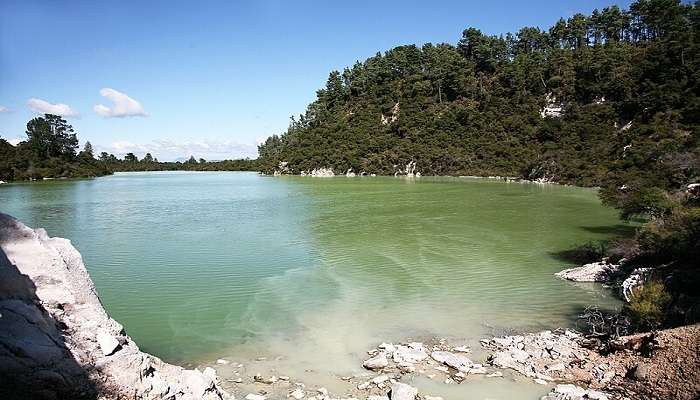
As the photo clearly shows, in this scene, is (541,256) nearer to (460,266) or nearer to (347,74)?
(460,266)

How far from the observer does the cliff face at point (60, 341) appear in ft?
16.8

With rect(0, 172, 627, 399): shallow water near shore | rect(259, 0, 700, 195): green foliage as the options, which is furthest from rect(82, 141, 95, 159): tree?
rect(0, 172, 627, 399): shallow water near shore

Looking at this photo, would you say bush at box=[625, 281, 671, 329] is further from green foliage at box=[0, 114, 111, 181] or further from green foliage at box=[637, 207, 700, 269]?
green foliage at box=[0, 114, 111, 181]

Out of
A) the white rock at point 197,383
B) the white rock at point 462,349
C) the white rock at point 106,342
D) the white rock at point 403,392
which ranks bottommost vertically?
the white rock at point 462,349

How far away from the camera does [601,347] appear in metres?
9.38

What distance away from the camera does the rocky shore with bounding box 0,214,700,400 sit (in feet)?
17.9

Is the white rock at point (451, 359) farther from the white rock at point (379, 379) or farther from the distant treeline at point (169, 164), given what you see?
the distant treeline at point (169, 164)

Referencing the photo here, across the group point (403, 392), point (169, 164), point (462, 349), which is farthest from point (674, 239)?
point (169, 164)

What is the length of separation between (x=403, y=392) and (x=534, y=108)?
88818 mm

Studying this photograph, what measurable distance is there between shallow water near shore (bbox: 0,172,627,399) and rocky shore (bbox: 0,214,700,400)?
19.7 inches

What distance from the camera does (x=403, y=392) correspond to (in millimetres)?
7520

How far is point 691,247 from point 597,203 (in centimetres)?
2954

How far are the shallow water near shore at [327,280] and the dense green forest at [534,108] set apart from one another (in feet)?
24.0

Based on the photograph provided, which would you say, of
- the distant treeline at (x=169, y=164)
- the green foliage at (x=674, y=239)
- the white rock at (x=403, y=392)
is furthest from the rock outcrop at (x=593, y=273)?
the distant treeline at (x=169, y=164)
